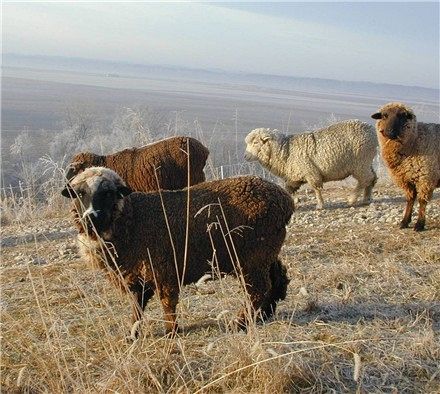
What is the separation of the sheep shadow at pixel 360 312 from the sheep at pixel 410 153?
12.5ft

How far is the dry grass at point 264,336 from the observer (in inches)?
131

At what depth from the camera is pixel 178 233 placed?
4867 millimetres

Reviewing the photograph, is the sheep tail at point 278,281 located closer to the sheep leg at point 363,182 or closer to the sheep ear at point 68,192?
the sheep ear at point 68,192

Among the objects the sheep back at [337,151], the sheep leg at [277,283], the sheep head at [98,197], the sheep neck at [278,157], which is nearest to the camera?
the sheep head at [98,197]

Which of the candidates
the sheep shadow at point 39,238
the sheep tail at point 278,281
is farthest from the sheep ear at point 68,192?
the sheep shadow at point 39,238

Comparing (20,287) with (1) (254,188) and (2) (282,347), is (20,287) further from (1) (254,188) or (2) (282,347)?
(2) (282,347)

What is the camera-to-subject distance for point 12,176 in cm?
2939

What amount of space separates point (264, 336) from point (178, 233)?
126cm

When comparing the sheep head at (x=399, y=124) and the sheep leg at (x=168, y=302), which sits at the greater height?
the sheep head at (x=399, y=124)

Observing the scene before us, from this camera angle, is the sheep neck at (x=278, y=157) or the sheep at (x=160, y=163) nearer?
the sheep at (x=160, y=163)

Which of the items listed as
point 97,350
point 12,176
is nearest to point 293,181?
point 97,350

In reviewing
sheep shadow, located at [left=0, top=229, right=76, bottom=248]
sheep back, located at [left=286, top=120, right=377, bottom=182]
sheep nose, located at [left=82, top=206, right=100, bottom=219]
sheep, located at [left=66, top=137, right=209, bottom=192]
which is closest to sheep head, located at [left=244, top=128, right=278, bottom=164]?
sheep back, located at [left=286, top=120, right=377, bottom=182]

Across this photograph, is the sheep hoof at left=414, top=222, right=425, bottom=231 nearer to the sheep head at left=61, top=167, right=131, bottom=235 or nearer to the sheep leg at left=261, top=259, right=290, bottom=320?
the sheep leg at left=261, top=259, right=290, bottom=320

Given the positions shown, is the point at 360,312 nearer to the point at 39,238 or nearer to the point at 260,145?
the point at 260,145
